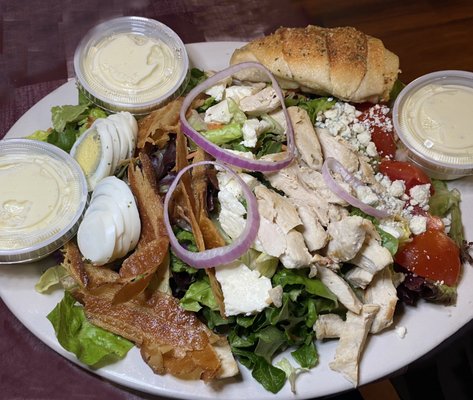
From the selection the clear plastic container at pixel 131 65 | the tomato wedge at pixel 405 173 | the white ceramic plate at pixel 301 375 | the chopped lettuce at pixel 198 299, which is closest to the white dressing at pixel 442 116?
the tomato wedge at pixel 405 173

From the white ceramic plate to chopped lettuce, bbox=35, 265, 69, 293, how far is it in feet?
0.11

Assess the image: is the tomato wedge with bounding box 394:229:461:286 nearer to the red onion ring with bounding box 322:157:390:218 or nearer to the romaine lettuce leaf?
the red onion ring with bounding box 322:157:390:218

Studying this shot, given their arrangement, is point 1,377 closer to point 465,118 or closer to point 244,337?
point 244,337

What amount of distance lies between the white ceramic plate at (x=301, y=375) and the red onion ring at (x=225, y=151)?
2.23 feet

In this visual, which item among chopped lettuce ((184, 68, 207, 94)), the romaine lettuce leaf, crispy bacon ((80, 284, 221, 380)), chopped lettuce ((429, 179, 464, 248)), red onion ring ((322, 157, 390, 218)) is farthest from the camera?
chopped lettuce ((184, 68, 207, 94))

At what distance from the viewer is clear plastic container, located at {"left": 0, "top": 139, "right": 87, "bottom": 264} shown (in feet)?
7.59

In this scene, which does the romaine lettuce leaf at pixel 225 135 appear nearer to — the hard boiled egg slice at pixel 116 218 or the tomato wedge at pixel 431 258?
the hard boiled egg slice at pixel 116 218

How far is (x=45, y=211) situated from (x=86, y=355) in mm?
542

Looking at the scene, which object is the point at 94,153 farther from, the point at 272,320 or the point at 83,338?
the point at 272,320

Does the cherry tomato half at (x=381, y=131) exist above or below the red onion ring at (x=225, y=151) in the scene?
below

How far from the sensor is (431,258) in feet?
8.01

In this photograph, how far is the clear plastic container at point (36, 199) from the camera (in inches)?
91.1

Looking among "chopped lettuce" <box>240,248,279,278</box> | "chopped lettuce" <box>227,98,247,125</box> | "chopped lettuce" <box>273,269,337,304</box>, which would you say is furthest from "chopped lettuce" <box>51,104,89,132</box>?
"chopped lettuce" <box>273,269,337,304</box>

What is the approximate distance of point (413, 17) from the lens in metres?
3.79
